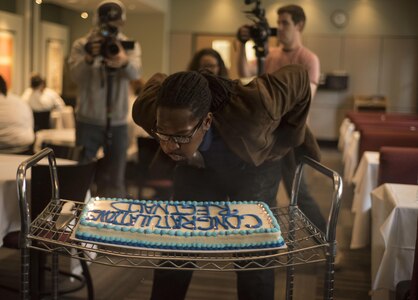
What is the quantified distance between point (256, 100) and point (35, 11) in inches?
269

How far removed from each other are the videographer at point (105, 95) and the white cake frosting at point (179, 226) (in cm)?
199

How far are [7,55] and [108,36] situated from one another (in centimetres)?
419

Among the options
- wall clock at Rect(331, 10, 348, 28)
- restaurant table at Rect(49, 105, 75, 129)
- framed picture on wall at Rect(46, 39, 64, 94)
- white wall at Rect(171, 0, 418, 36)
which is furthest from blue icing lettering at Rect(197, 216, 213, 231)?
wall clock at Rect(331, 10, 348, 28)

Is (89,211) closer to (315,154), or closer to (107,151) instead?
(315,154)

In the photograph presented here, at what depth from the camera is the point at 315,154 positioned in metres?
1.75

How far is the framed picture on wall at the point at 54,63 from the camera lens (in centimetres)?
855

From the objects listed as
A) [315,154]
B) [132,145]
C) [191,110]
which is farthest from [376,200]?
[132,145]

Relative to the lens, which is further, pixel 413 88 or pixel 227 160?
pixel 413 88

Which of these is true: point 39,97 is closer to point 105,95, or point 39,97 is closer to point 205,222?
point 105,95

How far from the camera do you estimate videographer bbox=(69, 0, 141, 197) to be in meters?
3.39

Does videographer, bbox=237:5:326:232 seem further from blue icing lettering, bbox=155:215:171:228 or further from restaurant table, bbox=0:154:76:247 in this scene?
blue icing lettering, bbox=155:215:171:228

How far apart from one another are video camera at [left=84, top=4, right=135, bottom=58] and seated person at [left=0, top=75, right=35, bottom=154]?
0.49 meters

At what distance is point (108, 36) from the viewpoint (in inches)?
132

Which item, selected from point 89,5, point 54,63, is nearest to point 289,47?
point 89,5
